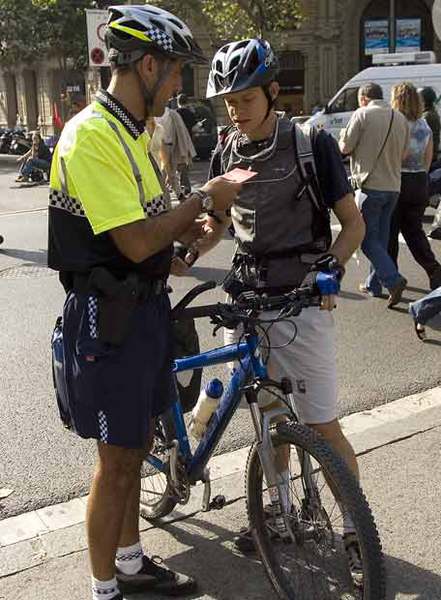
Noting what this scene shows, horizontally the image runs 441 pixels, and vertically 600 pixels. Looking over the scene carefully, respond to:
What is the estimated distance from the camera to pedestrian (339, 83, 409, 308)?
21.6 ft

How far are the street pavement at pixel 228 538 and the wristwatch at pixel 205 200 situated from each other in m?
1.43

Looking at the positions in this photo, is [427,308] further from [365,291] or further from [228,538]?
[228,538]

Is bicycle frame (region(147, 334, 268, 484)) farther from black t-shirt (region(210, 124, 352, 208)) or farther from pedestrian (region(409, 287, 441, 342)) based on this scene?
pedestrian (region(409, 287, 441, 342))

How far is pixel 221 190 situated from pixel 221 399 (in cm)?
79

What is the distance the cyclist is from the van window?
14.2 m

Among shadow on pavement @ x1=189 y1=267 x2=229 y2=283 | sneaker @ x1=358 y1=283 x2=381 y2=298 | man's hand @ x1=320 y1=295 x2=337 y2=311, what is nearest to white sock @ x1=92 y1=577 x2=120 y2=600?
man's hand @ x1=320 y1=295 x2=337 y2=311

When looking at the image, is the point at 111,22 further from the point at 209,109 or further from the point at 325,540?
the point at 209,109

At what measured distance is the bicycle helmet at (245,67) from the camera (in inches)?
106

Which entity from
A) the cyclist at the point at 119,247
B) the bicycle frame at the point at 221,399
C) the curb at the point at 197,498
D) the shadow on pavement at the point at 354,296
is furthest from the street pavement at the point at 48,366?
the cyclist at the point at 119,247

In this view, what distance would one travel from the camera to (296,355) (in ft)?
9.30

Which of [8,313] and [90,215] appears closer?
[90,215]

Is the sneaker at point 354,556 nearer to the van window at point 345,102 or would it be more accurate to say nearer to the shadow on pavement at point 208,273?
the shadow on pavement at point 208,273

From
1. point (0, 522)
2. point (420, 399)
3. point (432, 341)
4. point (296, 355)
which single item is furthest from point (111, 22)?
point (432, 341)

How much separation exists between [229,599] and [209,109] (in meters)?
21.3
